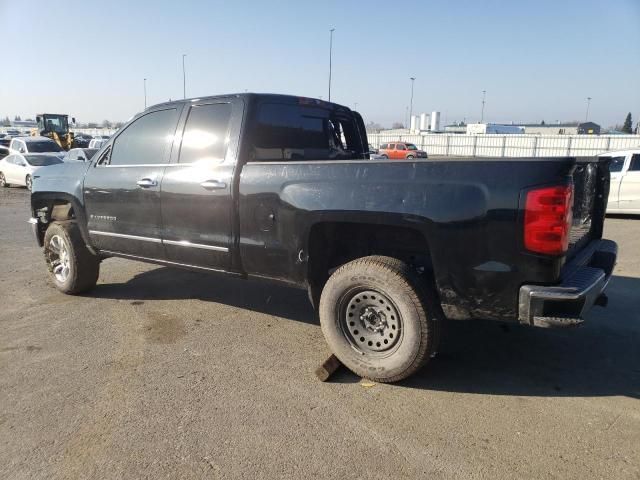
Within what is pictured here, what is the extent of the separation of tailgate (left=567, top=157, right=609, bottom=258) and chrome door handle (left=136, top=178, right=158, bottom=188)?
11.2ft

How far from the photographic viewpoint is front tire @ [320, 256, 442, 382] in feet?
10.9

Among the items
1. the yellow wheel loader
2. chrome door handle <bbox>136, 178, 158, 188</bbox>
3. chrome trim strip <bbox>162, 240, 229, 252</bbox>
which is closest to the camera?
chrome trim strip <bbox>162, 240, 229, 252</bbox>

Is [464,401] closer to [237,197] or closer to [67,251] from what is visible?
[237,197]

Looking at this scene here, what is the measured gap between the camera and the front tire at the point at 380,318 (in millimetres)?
3309

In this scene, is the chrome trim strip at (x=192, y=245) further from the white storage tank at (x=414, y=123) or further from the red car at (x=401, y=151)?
the white storage tank at (x=414, y=123)

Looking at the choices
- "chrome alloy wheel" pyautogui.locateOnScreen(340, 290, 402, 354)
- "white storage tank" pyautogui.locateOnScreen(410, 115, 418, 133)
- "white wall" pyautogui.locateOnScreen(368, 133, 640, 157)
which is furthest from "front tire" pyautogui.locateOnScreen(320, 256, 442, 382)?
"white storage tank" pyautogui.locateOnScreen(410, 115, 418, 133)

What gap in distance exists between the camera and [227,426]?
298 cm

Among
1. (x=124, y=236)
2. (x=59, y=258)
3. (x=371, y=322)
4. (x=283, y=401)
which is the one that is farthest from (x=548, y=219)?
(x=59, y=258)

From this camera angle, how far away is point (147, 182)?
4.62 m

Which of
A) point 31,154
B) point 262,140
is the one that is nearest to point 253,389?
point 262,140

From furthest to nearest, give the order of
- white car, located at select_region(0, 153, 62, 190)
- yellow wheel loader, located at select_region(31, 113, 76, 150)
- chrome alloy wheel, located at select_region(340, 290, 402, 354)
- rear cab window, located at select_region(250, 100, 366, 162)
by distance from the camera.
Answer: yellow wheel loader, located at select_region(31, 113, 76, 150), white car, located at select_region(0, 153, 62, 190), rear cab window, located at select_region(250, 100, 366, 162), chrome alloy wheel, located at select_region(340, 290, 402, 354)

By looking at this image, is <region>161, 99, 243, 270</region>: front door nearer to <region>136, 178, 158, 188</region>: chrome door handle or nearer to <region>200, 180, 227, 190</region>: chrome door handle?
<region>200, 180, 227, 190</region>: chrome door handle

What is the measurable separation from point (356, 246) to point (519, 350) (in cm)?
161

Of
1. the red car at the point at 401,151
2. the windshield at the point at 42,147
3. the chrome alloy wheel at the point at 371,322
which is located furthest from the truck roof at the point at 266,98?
the red car at the point at 401,151
